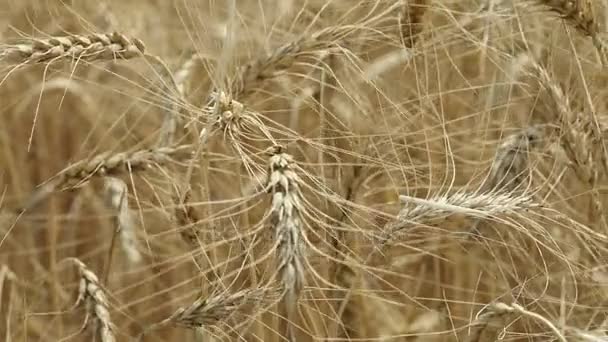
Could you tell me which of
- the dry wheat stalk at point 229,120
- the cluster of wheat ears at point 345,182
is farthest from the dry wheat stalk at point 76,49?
the dry wheat stalk at point 229,120

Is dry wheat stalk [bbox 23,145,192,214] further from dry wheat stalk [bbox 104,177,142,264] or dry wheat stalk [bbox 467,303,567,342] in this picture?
dry wheat stalk [bbox 467,303,567,342]

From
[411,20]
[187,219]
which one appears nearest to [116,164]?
[187,219]

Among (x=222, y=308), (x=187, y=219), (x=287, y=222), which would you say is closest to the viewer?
(x=287, y=222)

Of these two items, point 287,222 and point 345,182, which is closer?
point 287,222

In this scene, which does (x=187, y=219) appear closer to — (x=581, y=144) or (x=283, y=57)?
(x=283, y=57)

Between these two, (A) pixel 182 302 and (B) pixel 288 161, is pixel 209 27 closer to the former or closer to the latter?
(B) pixel 288 161

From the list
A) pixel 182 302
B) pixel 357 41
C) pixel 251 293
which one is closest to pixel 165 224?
pixel 182 302

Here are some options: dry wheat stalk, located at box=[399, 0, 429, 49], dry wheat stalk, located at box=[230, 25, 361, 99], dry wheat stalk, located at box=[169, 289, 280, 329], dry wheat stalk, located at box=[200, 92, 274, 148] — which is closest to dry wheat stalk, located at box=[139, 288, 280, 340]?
dry wheat stalk, located at box=[169, 289, 280, 329]
